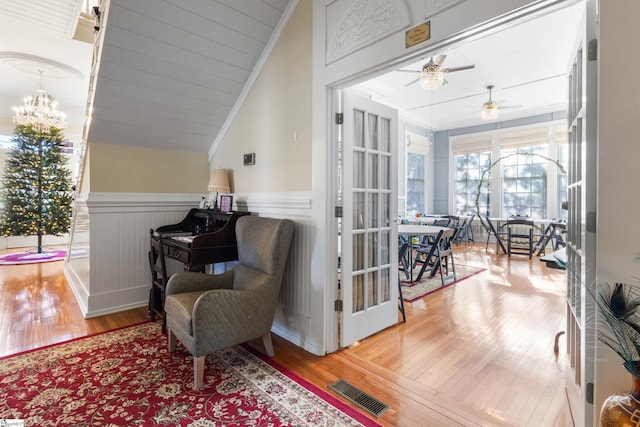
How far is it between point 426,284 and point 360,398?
108 inches

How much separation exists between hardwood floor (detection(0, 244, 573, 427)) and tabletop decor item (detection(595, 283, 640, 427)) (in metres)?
0.74

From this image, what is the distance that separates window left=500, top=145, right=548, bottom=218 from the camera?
719cm

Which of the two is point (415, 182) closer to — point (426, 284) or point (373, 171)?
point (426, 284)

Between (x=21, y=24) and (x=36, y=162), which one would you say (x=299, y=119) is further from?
(x=36, y=162)

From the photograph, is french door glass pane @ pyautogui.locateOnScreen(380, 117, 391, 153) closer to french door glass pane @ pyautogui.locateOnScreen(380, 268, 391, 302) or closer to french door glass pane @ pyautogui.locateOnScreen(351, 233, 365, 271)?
french door glass pane @ pyautogui.locateOnScreen(351, 233, 365, 271)

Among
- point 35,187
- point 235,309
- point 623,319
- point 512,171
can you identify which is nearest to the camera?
point 623,319

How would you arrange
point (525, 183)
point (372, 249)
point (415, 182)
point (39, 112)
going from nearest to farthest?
point (372, 249) < point (39, 112) < point (525, 183) < point (415, 182)

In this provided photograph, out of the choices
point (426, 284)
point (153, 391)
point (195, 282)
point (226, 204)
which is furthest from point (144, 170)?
point (426, 284)

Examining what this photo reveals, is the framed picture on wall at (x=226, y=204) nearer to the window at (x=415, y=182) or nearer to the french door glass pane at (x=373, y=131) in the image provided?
the french door glass pane at (x=373, y=131)

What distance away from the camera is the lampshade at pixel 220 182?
3.34 metres

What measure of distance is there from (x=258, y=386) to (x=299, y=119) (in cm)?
195

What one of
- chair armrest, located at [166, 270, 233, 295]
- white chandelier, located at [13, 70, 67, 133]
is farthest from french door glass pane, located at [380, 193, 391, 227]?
white chandelier, located at [13, 70, 67, 133]

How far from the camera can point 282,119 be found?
2.78 m

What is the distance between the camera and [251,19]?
8.78 feet
